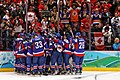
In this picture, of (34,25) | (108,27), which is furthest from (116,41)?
(34,25)

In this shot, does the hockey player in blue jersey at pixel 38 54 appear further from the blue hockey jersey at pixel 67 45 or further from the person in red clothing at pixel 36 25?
the person in red clothing at pixel 36 25

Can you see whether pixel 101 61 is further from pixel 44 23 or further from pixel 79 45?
pixel 44 23

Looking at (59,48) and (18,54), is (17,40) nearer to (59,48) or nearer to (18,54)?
(18,54)

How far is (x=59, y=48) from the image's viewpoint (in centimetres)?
1373

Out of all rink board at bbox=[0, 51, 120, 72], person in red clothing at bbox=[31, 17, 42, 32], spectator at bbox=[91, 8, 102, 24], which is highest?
spectator at bbox=[91, 8, 102, 24]

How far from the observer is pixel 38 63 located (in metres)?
13.7

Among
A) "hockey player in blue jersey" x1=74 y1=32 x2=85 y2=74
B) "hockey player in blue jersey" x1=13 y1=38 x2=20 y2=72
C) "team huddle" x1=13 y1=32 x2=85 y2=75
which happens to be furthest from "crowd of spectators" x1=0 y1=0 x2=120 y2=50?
"hockey player in blue jersey" x1=74 y1=32 x2=85 y2=74

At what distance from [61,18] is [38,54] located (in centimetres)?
311

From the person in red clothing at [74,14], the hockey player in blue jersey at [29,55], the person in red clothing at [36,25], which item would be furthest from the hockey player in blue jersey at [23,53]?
the person in red clothing at [74,14]

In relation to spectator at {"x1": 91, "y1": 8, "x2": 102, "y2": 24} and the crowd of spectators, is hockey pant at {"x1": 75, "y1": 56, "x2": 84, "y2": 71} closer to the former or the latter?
the crowd of spectators

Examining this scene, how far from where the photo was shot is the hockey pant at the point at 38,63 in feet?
44.8

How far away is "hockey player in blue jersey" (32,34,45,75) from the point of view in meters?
13.5

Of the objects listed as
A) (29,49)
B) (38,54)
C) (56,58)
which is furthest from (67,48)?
(29,49)

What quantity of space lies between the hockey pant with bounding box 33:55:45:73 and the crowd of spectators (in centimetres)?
166
